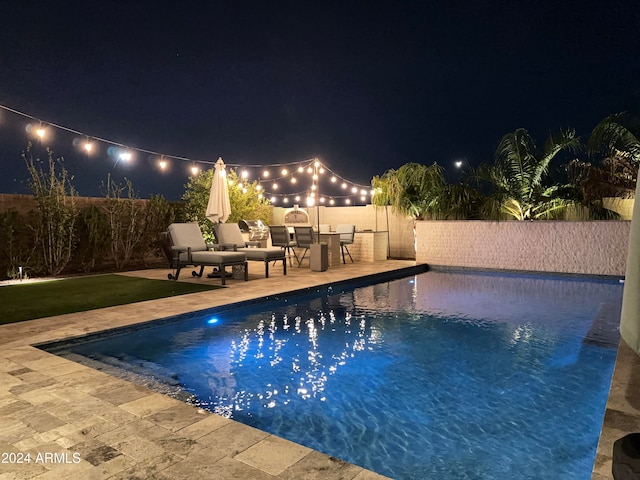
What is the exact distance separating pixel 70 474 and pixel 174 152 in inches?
759

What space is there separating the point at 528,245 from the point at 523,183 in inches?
61.3

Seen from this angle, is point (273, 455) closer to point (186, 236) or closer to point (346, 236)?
point (186, 236)

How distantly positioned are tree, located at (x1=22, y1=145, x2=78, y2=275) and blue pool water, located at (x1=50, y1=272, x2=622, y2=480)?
5.02m

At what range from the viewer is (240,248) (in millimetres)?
8812

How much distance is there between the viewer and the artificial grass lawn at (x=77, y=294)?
5.41m

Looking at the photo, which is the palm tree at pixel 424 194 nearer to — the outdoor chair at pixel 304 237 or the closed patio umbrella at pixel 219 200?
the outdoor chair at pixel 304 237

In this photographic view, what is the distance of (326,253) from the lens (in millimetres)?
9406

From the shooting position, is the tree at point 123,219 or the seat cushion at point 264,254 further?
the tree at point 123,219

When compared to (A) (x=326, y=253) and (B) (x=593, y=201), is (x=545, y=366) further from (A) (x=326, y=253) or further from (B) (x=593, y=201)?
(B) (x=593, y=201)

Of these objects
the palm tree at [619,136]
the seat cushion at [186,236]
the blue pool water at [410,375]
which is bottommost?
the blue pool water at [410,375]

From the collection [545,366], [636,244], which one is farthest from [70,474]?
[545,366]

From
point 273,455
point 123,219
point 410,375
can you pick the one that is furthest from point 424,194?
point 273,455

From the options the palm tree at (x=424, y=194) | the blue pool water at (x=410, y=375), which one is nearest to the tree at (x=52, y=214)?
the blue pool water at (x=410, y=375)

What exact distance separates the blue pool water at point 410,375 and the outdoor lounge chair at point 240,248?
1.79m
